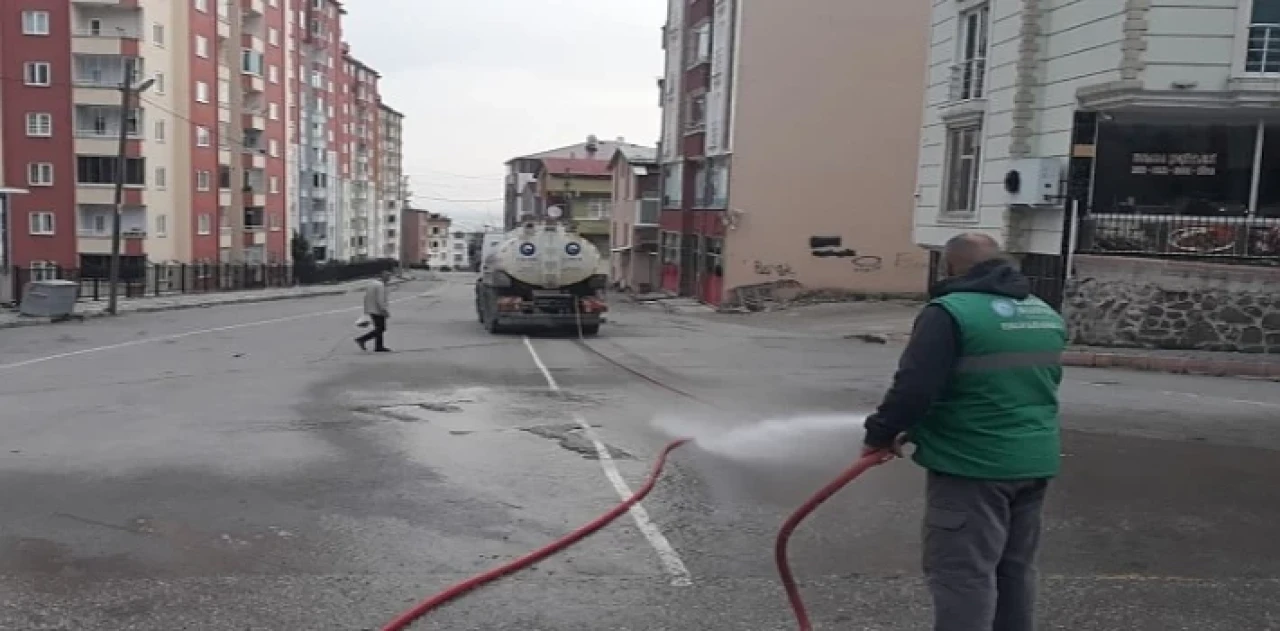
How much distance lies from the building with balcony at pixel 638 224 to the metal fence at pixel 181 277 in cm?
1245

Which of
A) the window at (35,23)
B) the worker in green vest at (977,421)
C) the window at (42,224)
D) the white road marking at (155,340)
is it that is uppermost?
the window at (35,23)

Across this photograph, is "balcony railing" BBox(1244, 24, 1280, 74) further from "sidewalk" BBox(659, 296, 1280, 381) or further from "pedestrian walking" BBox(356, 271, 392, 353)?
"pedestrian walking" BBox(356, 271, 392, 353)

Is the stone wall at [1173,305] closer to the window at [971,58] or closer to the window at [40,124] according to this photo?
the window at [971,58]

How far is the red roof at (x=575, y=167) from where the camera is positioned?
76.0 m

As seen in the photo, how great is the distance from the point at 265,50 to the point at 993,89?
58118mm

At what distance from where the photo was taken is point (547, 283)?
22.3 metres

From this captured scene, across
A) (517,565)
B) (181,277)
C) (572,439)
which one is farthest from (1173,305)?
(181,277)

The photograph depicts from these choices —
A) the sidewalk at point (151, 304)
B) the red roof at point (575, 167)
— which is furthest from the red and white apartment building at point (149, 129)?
the red roof at point (575, 167)

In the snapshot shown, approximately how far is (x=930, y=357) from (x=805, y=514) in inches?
39.4

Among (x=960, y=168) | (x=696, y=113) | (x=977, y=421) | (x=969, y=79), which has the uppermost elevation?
(x=696, y=113)

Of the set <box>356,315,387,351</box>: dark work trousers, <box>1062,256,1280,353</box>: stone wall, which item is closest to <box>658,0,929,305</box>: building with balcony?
<box>1062,256,1280,353</box>: stone wall

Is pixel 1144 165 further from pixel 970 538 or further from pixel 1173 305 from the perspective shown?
pixel 970 538

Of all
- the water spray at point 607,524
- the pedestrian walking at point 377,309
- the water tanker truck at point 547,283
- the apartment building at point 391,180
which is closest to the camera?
the water spray at point 607,524

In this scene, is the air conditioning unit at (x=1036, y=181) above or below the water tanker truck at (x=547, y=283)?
above
